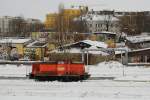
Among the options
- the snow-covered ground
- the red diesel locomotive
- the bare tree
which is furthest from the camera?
the bare tree

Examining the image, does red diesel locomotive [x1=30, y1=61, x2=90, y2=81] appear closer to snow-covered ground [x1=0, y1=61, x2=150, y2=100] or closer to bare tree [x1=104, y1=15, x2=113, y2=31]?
snow-covered ground [x1=0, y1=61, x2=150, y2=100]

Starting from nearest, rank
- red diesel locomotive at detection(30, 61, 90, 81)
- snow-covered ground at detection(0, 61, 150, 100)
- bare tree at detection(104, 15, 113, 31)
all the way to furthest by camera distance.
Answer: snow-covered ground at detection(0, 61, 150, 100) → red diesel locomotive at detection(30, 61, 90, 81) → bare tree at detection(104, 15, 113, 31)

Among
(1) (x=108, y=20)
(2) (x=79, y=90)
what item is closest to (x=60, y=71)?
(2) (x=79, y=90)

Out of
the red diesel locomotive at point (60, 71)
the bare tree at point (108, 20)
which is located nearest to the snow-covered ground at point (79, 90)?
the red diesel locomotive at point (60, 71)

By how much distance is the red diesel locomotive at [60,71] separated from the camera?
101 ft

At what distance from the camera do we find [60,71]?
102 ft

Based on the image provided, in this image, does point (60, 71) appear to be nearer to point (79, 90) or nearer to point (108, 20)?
point (79, 90)

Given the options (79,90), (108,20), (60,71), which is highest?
(108,20)

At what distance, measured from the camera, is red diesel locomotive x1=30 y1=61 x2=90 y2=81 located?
101ft

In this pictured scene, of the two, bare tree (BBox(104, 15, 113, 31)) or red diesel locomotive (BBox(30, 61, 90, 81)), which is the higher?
bare tree (BBox(104, 15, 113, 31))

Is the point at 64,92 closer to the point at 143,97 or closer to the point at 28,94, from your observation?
the point at 28,94

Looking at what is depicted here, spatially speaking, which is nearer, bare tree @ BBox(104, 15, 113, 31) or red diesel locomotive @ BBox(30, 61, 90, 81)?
red diesel locomotive @ BBox(30, 61, 90, 81)

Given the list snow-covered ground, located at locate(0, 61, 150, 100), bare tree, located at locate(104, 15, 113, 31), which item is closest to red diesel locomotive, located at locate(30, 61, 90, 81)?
snow-covered ground, located at locate(0, 61, 150, 100)

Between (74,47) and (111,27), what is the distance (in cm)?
8476
